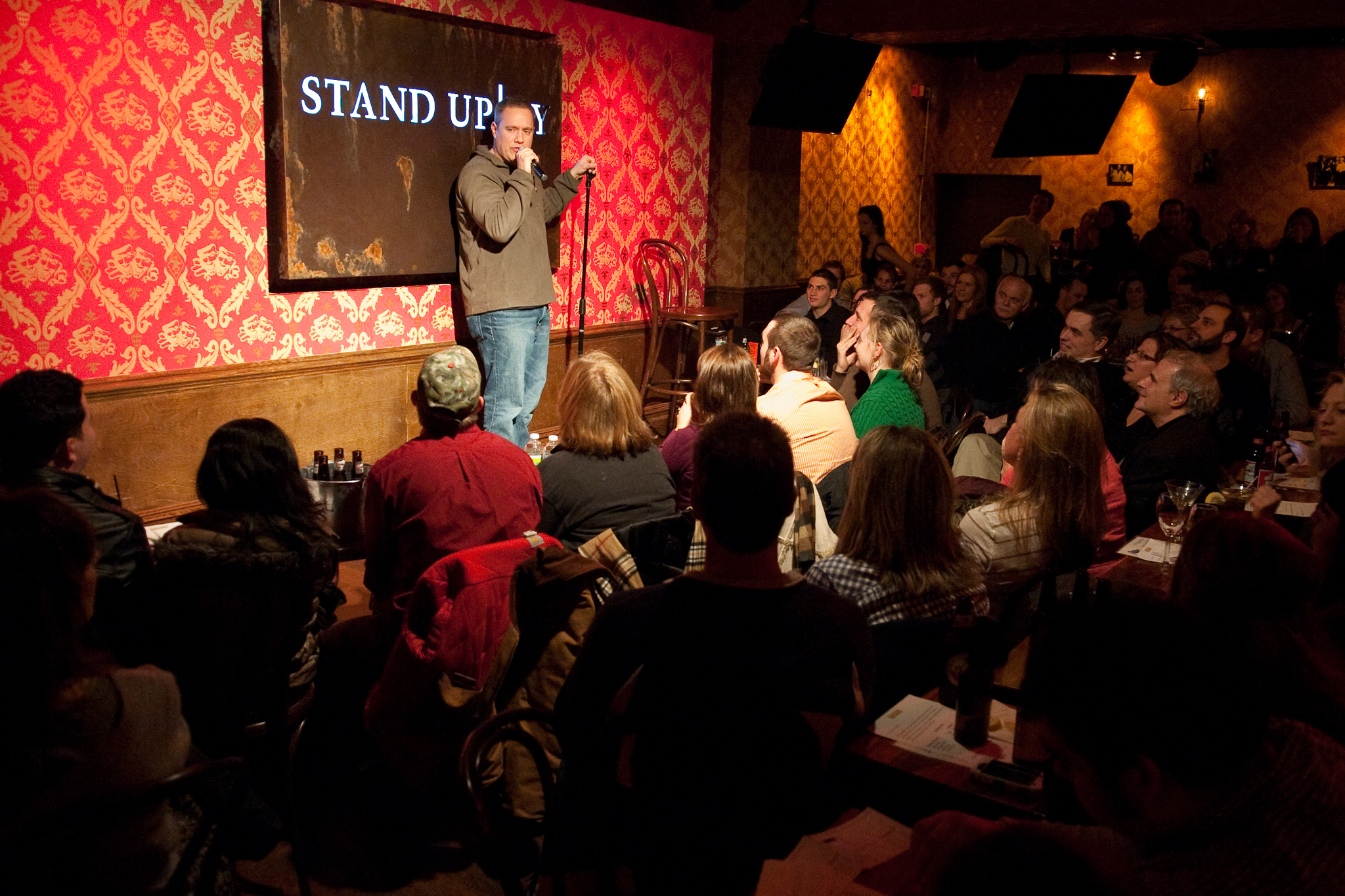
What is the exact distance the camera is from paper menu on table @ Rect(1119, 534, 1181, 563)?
3.04m

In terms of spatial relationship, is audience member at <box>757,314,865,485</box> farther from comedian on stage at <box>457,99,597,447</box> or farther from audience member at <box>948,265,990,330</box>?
audience member at <box>948,265,990,330</box>

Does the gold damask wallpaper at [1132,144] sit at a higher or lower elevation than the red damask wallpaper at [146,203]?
higher

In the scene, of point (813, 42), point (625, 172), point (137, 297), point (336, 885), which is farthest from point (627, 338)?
point (336, 885)

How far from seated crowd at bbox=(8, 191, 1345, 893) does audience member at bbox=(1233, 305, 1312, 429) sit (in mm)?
1440

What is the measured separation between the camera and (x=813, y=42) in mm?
6488

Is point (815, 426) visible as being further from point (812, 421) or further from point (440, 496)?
point (440, 496)

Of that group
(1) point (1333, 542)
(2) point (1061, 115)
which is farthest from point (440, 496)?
(2) point (1061, 115)

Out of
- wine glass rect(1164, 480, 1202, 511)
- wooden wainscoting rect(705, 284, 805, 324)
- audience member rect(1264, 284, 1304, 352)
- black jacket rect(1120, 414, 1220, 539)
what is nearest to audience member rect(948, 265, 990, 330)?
wooden wainscoting rect(705, 284, 805, 324)

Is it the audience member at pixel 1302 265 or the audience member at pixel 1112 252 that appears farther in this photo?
the audience member at pixel 1112 252

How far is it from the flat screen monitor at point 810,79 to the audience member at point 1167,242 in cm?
433

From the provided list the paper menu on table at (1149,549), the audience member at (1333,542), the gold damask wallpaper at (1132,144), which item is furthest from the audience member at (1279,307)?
the audience member at (1333,542)

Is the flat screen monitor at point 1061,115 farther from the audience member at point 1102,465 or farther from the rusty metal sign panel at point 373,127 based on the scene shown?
the audience member at point 1102,465

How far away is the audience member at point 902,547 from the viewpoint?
2.28 m

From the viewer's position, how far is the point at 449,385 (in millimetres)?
2791
